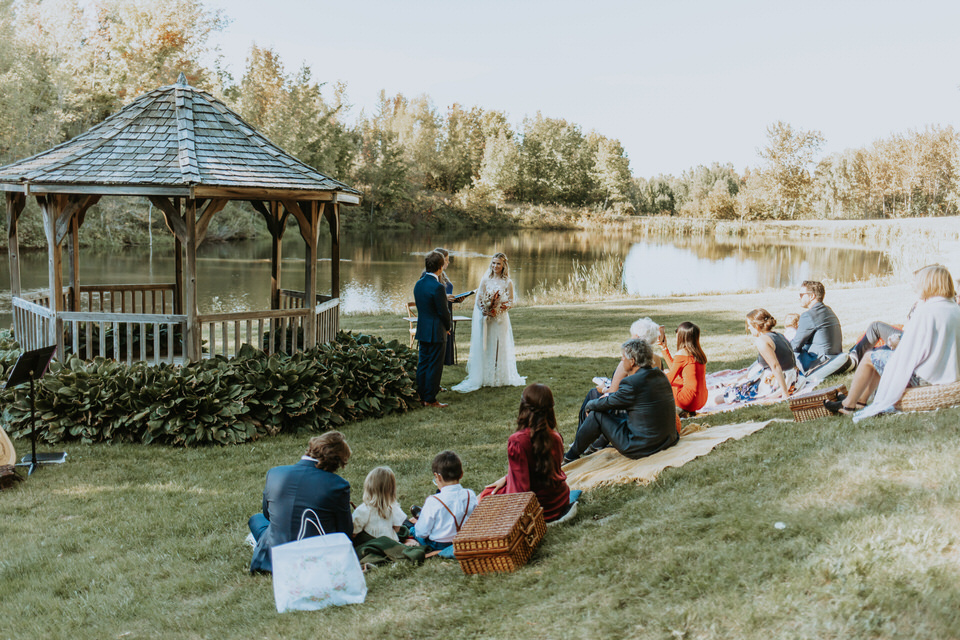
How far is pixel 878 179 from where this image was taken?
228ft

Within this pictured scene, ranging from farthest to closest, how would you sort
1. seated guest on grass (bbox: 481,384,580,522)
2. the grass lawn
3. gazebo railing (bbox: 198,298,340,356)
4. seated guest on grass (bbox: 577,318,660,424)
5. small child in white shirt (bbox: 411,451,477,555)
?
gazebo railing (bbox: 198,298,340,356), seated guest on grass (bbox: 577,318,660,424), seated guest on grass (bbox: 481,384,580,522), small child in white shirt (bbox: 411,451,477,555), the grass lawn

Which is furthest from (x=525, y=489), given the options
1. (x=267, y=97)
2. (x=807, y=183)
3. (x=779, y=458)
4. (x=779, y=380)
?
(x=807, y=183)

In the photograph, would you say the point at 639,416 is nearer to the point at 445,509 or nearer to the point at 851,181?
the point at 445,509

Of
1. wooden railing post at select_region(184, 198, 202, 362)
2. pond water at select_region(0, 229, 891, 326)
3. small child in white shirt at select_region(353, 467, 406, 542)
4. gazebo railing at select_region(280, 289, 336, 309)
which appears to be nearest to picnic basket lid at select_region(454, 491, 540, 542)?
small child in white shirt at select_region(353, 467, 406, 542)

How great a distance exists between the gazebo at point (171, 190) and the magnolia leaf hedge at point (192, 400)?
1.68 feet

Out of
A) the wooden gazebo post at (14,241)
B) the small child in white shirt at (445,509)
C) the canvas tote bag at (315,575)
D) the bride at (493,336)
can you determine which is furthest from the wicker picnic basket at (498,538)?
the wooden gazebo post at (14,241)

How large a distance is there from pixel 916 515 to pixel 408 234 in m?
61.1

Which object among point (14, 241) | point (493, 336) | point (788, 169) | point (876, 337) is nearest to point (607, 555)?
point (876, 337)

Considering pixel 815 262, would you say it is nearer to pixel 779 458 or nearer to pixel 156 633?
pixel 779 458

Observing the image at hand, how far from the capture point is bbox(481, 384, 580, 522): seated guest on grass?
4.88m

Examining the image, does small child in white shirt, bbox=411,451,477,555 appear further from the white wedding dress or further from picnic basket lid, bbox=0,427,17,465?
the white wedding dress

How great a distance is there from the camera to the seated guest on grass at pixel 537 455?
488 centimetres

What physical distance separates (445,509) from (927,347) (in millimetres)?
3848

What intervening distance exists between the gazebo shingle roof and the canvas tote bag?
5.68 m
